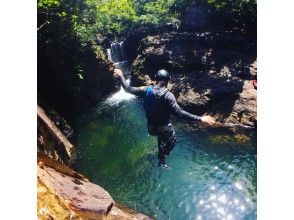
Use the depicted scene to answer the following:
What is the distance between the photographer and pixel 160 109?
20.8ft

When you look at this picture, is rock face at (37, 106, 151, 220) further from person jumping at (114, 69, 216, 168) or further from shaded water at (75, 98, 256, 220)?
person jumping at (114, 69, 216, 168)

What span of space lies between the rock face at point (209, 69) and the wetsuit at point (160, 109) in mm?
3929

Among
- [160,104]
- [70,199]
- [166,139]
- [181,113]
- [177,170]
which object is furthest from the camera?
[177,170]

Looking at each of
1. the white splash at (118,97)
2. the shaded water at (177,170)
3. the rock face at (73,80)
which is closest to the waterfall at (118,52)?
the rock face at (73,80)

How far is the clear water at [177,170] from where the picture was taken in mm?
6367

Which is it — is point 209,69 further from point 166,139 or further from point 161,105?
point 161,105

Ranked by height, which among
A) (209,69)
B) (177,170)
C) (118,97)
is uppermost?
(209,69)

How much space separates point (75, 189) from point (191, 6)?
13356mm

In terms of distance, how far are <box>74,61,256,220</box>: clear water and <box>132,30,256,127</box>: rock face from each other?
3.88ft

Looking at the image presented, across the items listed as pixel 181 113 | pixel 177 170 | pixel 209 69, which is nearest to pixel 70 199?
pixel 181 113

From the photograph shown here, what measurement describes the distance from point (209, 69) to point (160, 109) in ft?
24.4

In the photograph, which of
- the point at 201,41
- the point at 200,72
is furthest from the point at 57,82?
the point at 201,41

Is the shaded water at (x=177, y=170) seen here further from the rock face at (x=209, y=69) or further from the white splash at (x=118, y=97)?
the white splash at (x=118, y=97)

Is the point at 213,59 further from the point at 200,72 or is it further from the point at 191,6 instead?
the point at 191,6
